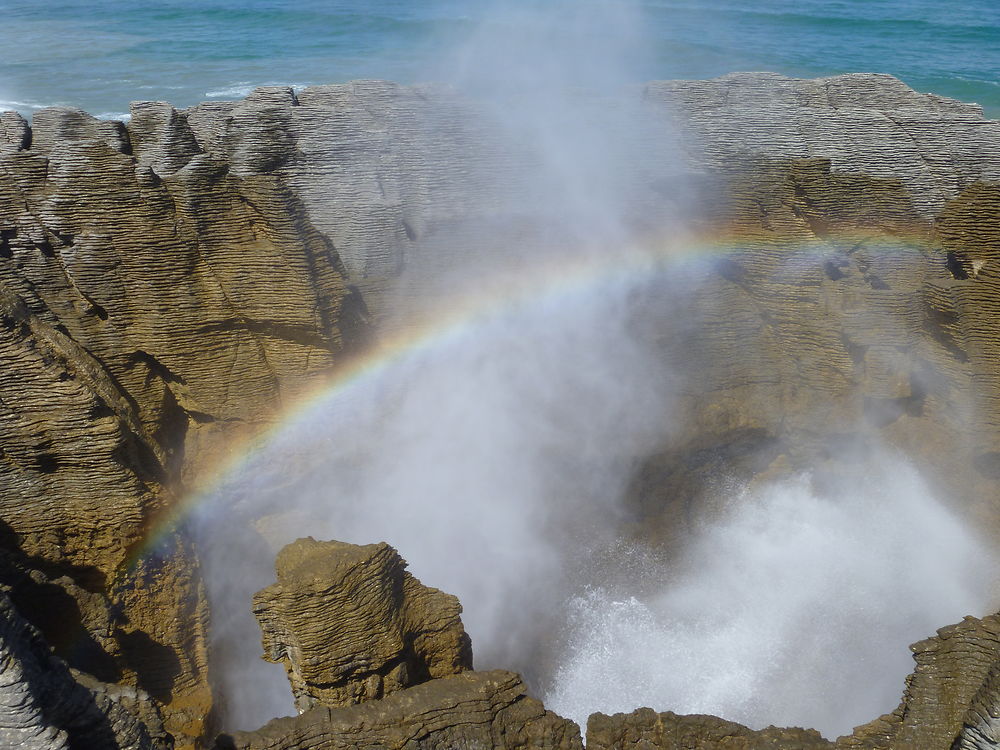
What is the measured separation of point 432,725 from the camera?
16.4 ft

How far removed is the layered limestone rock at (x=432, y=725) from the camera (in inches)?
195

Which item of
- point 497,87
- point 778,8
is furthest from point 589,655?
point 778,8

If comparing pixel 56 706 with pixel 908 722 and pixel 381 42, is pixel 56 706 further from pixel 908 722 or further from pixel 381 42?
pixel 381 42

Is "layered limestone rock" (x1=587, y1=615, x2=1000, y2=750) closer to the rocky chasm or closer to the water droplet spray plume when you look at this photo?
the rocky chasm

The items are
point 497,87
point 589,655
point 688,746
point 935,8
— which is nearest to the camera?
point 688,746

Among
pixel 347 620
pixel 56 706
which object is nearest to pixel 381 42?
pixel 347 620

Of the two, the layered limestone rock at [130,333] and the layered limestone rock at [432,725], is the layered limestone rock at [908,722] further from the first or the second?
the layered limestone rock at [130,333]

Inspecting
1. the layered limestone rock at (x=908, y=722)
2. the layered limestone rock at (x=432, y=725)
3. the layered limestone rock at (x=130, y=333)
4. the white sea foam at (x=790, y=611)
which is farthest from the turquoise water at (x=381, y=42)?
the layered limestone rock at (x=432, y=725)

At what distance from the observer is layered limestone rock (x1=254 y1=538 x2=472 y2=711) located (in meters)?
5.47

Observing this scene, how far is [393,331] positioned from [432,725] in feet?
14.9

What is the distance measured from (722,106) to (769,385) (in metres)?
3.34

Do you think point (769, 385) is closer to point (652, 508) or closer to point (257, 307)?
point (652, 508)

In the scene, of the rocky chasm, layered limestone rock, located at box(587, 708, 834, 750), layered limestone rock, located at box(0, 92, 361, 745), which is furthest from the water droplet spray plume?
layered limestone rock, located at box(587, 708, 834, 750)

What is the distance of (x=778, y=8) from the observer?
3781 cm
